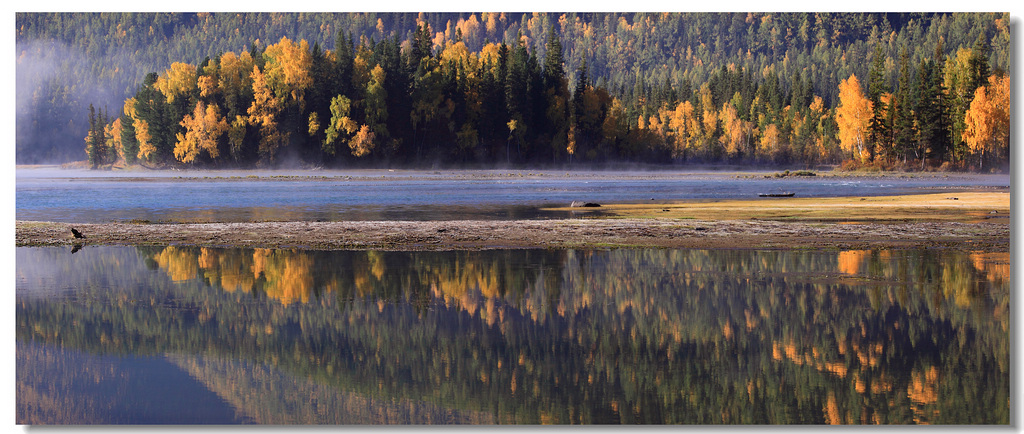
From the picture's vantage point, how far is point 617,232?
2356cm

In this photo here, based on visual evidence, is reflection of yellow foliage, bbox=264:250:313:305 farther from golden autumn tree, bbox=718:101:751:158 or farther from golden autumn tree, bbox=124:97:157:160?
golden autumn tree, bbox=718:101:751:158

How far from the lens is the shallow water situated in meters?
29.0

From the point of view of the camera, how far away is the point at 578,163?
49094 millimetres

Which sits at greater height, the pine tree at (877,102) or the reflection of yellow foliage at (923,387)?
the pine tree at (877,102)

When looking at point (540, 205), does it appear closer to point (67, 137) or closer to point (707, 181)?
point (67, 137)

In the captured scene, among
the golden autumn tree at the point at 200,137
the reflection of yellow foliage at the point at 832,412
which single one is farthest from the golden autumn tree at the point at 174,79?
the reflection of yellow foliage at the point at 832,412

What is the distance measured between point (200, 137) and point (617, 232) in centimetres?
2303

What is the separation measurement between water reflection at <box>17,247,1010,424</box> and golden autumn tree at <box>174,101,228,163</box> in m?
17.7

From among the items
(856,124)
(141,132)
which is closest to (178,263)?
(141,132)

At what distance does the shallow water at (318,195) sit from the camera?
1142 inches

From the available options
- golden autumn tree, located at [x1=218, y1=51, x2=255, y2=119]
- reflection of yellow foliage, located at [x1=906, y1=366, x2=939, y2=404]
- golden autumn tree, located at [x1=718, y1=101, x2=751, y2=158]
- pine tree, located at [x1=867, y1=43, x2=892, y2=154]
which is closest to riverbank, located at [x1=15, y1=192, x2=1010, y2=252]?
pine tree, located at [x1=867, y1=43, x2=892, y2=154]

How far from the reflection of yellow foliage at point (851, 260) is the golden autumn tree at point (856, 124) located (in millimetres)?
14002

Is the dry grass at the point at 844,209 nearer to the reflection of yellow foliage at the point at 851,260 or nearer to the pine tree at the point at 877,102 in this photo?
the pine tree at the point at 877,102

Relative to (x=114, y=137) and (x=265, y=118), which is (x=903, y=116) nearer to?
(x=114, y=137)
